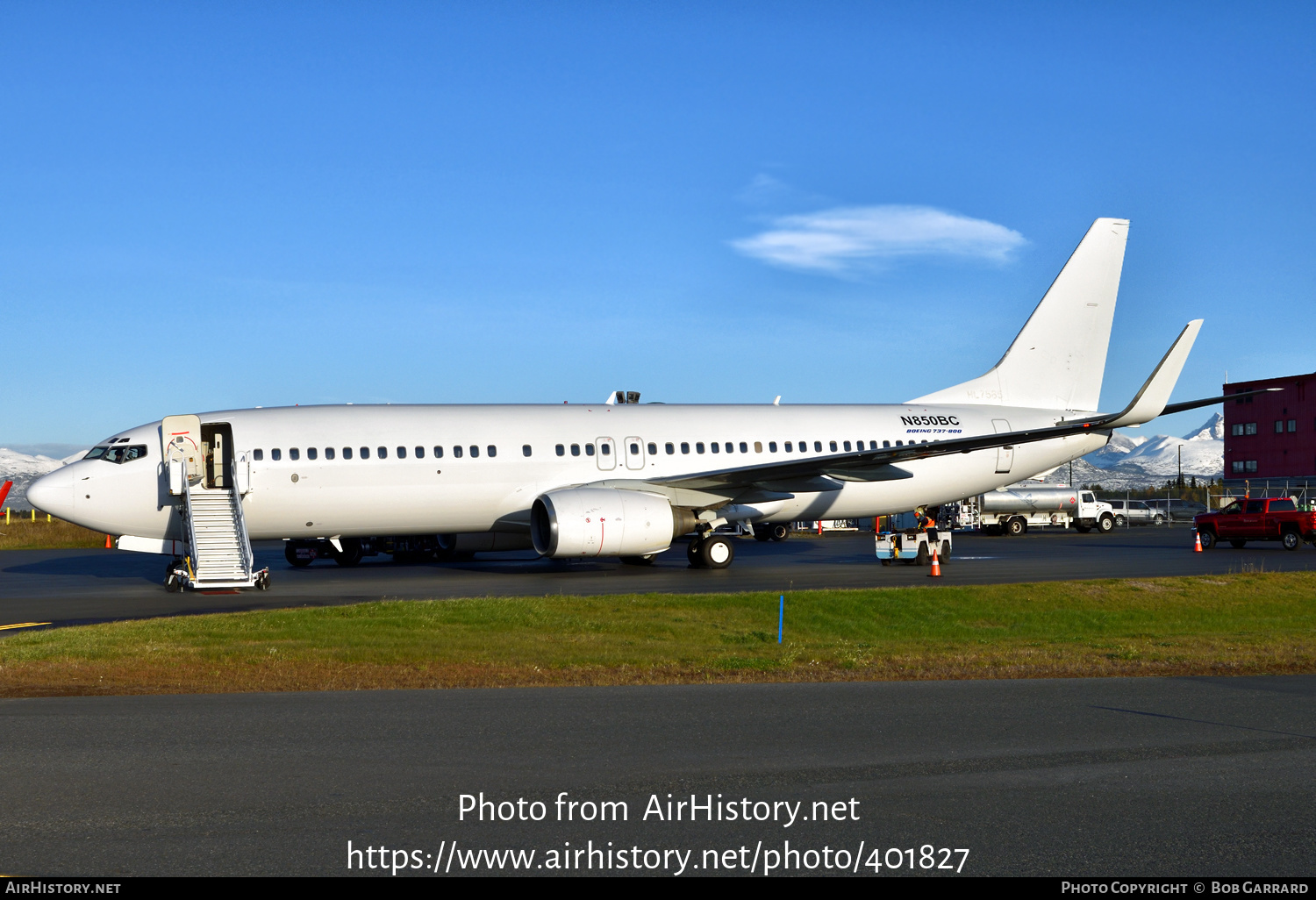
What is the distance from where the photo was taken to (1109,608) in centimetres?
2227

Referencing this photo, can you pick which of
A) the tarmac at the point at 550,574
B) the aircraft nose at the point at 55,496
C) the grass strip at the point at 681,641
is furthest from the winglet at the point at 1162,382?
the aircraft nose at the point at 55,496

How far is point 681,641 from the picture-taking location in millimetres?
16984

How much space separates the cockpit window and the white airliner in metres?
0.04

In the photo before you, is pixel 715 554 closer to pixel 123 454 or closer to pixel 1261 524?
pixel 123 454

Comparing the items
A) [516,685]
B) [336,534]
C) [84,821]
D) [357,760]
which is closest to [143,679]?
[516,685]

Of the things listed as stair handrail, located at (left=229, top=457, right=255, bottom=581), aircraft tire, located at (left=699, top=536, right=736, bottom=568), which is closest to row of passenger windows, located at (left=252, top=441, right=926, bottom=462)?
stair handrail, located at (left=229, top=457, right=255, bottom=581)

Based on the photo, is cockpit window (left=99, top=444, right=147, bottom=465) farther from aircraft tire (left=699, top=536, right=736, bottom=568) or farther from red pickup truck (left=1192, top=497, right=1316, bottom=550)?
red pickup truck (left=1192, top=497, right=1316, bottom=550)

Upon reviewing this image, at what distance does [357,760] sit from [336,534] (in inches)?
822

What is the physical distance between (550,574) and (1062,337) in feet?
56.2

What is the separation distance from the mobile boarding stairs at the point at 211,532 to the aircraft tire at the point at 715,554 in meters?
10.4

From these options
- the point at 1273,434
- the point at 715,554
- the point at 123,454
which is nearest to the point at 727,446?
the point at 715,554

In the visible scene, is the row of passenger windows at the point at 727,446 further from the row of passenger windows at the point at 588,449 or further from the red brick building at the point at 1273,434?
the red brick building at the point at 1273,434

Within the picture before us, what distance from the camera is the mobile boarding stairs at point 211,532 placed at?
24.4m
